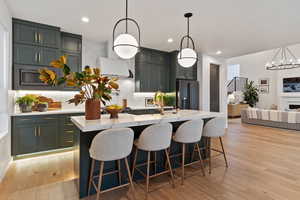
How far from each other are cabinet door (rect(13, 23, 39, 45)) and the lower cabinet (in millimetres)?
1568

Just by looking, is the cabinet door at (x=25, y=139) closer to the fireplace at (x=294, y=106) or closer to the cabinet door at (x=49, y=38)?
the cabinet door at (x=49, y=38)

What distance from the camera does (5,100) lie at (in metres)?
2.80

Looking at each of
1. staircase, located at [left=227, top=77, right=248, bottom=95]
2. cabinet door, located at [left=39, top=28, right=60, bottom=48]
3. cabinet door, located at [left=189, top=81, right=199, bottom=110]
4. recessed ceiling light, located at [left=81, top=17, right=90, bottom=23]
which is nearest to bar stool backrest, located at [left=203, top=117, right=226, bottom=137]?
cabinet door, located at [left=189, top=81, right=199, bottom=110]

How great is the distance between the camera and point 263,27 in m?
3.58

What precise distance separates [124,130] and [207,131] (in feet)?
5.25

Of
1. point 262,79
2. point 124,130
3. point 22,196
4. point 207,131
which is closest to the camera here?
point 124,130

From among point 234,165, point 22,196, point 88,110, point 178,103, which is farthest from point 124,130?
point 178,103

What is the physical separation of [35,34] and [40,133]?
2.09 meters

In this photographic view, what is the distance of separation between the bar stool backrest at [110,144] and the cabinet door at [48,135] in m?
2.25

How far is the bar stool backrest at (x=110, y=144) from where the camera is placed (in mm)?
1706

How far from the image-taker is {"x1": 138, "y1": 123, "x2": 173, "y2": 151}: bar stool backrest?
6.61ft

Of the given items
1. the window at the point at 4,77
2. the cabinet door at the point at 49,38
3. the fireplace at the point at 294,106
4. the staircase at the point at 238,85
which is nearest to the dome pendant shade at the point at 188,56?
the cabinet door at the point at 49,38

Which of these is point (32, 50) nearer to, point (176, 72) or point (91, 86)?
point (91, 86)

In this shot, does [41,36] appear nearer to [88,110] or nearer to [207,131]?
[88,110]
